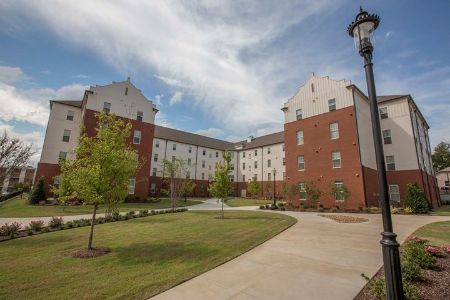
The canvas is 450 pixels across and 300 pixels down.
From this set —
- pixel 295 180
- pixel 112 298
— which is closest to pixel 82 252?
pixel 112 298

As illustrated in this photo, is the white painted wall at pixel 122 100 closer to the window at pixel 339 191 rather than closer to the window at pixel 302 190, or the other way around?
the window at pixel 302 190

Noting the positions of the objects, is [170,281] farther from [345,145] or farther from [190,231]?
[345,145]

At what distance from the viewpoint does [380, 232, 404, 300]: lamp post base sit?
11.8 feet

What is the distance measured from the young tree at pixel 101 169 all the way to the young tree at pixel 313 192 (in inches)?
807

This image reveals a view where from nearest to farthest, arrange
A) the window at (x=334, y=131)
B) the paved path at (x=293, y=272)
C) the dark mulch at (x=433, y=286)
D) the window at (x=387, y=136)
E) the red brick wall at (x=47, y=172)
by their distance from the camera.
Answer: the dark mulch at (x=433, y=286), the paved path at (x=293, y=272), the window at (x=334, y=131), the window at (x=387, y=136), the red brick wall at (x=47, y=172)

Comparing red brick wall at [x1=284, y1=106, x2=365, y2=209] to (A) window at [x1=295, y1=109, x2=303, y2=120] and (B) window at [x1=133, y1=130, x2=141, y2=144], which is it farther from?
(B) window at [x1=133, y1=130, x2=141, y2=144]

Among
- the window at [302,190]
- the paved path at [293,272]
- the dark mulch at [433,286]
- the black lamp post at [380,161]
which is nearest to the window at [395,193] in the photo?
the window at [302,190]

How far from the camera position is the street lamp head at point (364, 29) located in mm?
4449

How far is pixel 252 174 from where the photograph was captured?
57.2 meters

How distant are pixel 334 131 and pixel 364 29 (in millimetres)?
24490

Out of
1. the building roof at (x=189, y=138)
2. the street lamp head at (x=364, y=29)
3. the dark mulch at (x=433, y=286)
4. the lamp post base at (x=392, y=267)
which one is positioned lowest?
the dark mulch at (x=433, y=286)

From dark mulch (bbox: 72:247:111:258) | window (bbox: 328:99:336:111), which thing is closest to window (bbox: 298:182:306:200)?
window (bbox: 328:99:336:111)

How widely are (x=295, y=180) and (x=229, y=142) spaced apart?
4191cm

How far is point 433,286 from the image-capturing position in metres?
5.46
